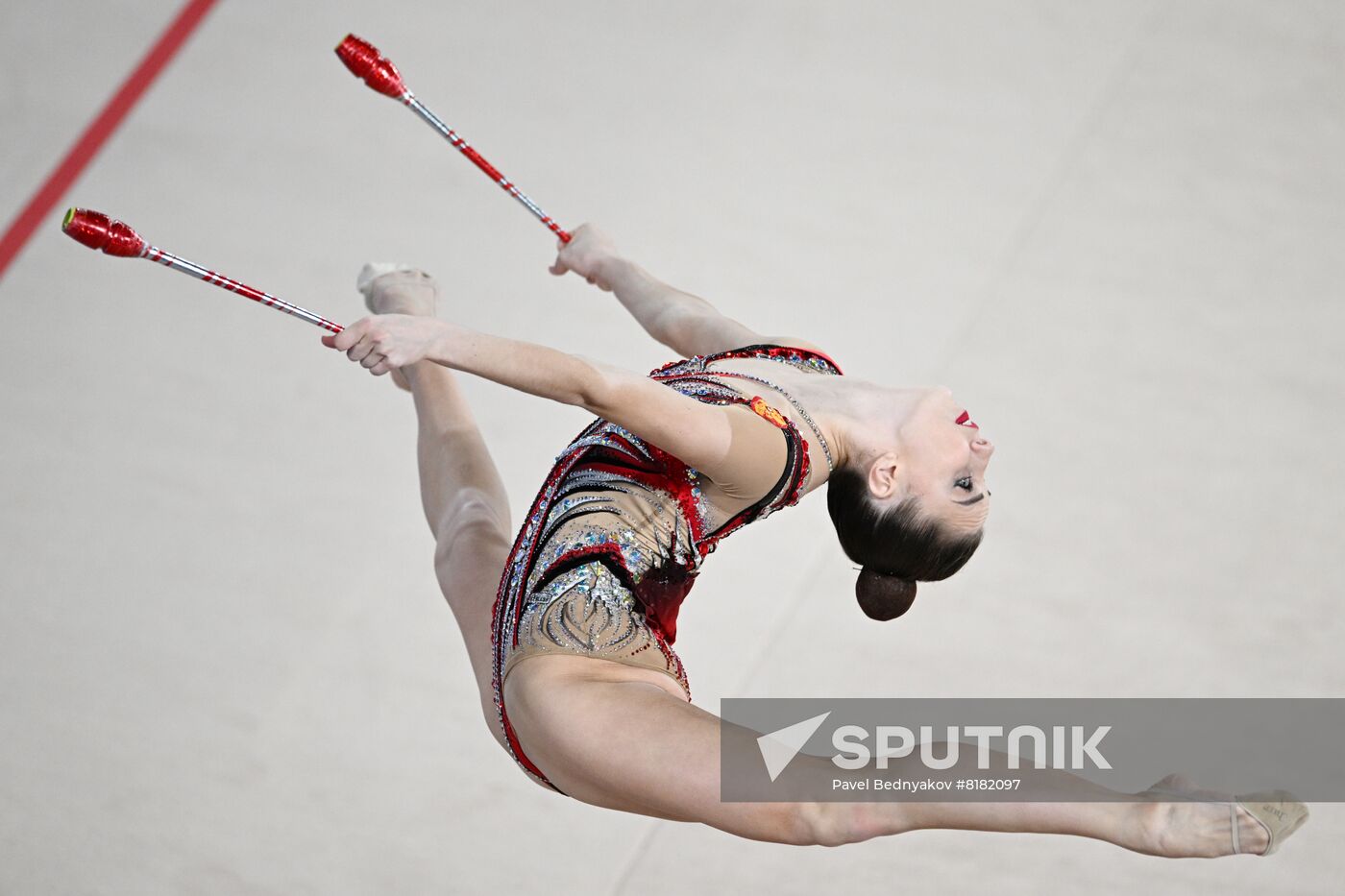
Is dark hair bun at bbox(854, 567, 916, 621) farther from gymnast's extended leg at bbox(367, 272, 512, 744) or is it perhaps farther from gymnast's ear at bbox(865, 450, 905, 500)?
gymnast's extended leg at bbox(367, 272, 512, 744)

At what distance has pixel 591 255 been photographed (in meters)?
2.84

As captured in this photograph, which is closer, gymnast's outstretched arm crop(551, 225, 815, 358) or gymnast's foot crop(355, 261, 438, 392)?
gymnast's outstretched arm crop(551, 225, 815, 358)

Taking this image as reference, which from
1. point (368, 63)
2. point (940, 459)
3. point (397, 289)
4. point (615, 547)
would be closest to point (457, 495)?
point (397, 289)

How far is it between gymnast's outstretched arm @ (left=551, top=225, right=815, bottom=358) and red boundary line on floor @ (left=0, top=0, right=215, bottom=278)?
1553 millimetres

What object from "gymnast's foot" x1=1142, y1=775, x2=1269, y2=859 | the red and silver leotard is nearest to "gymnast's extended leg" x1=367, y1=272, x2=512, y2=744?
the red and silver leotard

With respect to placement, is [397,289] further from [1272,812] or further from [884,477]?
[1272,812]

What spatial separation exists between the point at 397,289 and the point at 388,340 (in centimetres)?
91

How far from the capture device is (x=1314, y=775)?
9.73ft

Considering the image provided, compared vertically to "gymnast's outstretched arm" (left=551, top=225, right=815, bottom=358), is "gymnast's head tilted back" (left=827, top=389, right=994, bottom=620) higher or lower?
lower

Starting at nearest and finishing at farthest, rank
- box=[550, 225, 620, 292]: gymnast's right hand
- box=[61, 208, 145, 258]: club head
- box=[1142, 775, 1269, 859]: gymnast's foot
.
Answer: box=[1142, 775, 1269, 859]: gymnast's foot
box=[61, 208, 145, 258]: club head
box=[550, 225, 620, 292]: gymnast's right hand

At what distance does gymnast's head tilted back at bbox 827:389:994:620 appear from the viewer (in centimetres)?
218

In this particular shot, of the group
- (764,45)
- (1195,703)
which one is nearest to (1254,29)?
(764,45)

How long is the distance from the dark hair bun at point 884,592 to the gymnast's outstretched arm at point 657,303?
38 centimetres

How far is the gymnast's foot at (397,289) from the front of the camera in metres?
2.71
